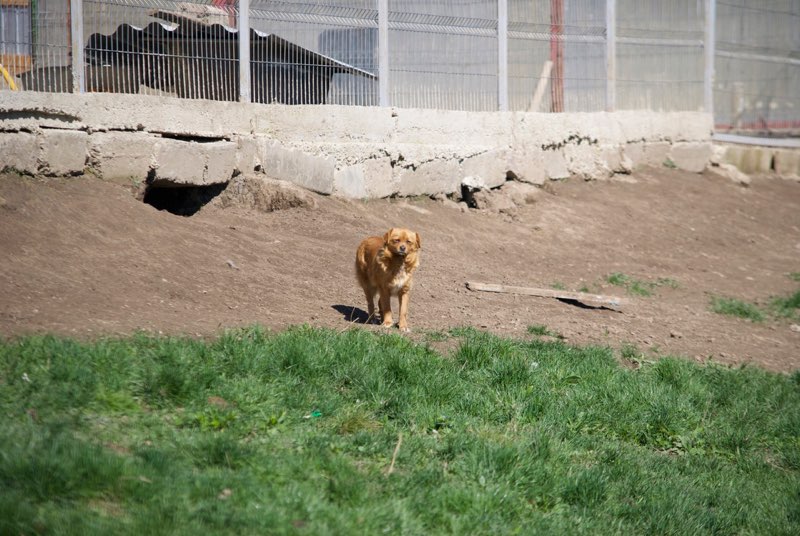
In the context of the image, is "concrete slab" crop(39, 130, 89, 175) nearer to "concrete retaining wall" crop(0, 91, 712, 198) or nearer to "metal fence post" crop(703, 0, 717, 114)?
"concrete retaining wall" crop(0, 91, 712, 198)

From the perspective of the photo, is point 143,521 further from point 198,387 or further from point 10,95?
point 10,95

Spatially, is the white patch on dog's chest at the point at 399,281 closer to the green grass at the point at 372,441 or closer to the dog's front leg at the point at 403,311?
the dog's front leg at the point at 403,311

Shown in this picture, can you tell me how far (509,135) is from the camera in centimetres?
1403

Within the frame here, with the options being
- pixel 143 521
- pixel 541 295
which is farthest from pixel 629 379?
pixel 143 521

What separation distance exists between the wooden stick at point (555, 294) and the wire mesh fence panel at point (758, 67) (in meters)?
9.67

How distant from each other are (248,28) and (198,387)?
259 inches

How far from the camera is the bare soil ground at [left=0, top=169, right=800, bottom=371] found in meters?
7.41

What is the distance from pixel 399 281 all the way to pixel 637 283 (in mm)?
4311

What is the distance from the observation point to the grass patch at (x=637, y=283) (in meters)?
11.2

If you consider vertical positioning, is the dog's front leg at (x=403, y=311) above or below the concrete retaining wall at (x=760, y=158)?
below

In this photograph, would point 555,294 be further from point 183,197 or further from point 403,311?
point 183,197

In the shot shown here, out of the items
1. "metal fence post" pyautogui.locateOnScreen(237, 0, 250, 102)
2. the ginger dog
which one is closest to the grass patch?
the ginger dog

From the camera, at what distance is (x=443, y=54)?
43.7 feet

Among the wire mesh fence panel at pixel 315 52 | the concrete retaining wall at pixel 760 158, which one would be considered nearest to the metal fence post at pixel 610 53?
the concrete retaining wall at pixel 760 158
